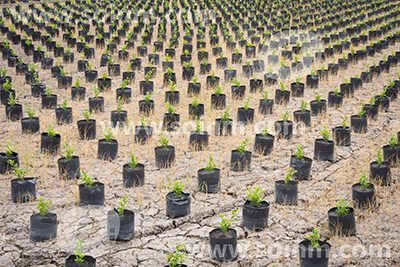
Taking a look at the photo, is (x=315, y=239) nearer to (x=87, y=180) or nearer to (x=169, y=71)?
(x=87, y=180)

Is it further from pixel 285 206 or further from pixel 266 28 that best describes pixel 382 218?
pixel 266 28

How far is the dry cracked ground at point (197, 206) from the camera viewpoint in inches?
184

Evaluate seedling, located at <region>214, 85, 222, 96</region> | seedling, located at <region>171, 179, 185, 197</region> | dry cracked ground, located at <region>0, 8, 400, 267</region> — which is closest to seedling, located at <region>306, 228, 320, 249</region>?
dry cracked ground, located at <region>0, 8, 400, 267</region>

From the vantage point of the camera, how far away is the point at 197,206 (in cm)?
561

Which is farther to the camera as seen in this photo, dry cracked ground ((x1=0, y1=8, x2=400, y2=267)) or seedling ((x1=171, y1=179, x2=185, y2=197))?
seedling ((x1=171, y1=179, x2=185, y2=197))

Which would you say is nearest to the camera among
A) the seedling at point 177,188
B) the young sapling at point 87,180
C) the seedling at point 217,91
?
the seedling at point 177,188

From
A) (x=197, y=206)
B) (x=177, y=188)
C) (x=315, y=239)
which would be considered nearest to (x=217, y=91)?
(x=197, y=206)

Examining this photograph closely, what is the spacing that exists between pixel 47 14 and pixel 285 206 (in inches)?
543

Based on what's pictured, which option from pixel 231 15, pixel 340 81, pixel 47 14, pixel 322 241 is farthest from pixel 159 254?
pixel 231 15

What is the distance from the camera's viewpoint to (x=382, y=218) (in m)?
5.25

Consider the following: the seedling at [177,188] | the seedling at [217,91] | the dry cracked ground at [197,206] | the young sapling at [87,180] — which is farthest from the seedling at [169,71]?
the seedling at [177,188]

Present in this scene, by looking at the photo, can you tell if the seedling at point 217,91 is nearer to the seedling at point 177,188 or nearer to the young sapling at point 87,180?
the seedling at point 177,188

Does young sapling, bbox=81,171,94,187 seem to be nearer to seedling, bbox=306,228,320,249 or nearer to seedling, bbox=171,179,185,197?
seedling, bbox=171,179,185,197

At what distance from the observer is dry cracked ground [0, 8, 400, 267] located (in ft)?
15.3
